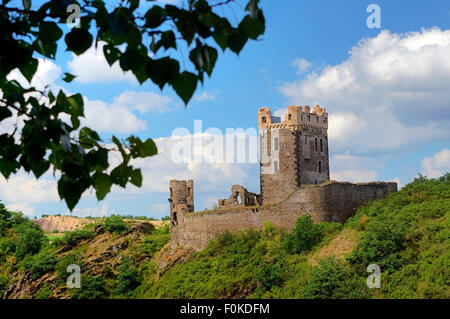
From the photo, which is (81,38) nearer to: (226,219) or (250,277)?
(250,277)

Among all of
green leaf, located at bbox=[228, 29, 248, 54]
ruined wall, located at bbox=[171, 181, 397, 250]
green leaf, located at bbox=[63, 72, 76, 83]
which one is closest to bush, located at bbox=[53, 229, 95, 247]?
ruined wall, located at bbox=[171, 181, 397, 250]

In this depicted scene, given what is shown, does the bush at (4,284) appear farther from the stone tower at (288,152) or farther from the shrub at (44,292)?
the stone tower at (288,152)

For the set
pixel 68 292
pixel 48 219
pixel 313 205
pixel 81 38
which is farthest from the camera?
pixel 48 219

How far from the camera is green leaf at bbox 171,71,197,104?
379 cm

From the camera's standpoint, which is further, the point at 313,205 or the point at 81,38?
the point at 313,205

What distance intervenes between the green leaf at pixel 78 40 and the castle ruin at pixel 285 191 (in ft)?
91.8

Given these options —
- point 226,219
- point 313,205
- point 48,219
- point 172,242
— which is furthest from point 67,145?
point 48,219

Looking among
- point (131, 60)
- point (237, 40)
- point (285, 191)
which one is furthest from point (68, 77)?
point (285, 191)

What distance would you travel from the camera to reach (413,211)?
29062mm

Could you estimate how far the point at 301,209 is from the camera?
31500 mm

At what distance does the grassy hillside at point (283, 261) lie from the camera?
80.1ft

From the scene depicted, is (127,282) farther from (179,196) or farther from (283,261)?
(283,261)

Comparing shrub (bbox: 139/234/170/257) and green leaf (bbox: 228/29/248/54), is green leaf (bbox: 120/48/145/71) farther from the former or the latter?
shrub (bbox: 139/234/170/257)
